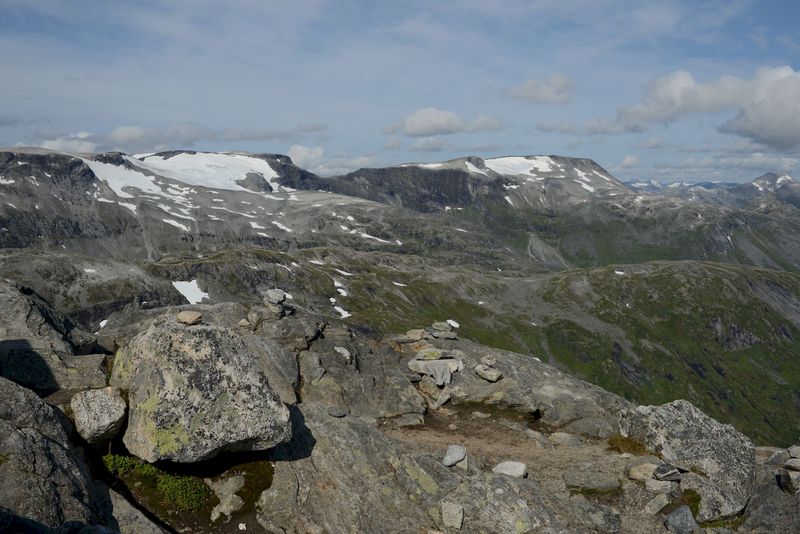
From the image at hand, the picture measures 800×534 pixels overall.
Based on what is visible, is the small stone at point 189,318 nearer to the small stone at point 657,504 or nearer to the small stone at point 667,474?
the small stone at point 657,504

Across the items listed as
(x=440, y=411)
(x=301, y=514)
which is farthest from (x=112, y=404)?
(x=440, y=411)

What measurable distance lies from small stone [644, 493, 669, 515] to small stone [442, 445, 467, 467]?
7.42 metres

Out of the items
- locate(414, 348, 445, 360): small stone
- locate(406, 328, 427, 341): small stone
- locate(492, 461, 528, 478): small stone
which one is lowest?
locate(492, 461, 528, 478): small stone

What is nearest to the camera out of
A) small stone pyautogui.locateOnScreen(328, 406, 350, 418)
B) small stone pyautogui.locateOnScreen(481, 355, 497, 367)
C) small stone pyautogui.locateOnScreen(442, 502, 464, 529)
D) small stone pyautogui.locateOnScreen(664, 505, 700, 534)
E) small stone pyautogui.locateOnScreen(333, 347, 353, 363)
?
small stone pyautogui.locateOnScreen(442, 502, 464, 529)

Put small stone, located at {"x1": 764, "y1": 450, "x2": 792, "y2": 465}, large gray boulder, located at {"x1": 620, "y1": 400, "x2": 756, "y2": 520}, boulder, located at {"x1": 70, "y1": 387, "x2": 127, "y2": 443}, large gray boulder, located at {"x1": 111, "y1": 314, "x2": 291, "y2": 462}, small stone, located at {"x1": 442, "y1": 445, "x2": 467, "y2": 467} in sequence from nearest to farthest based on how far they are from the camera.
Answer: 1. boulder, located at {"x1": 70, "y1": 387, "x2": 127, "y2": 443}
2. large gray boulder, located at {"x1": 111, "y1": 314, "x2": 291, "y2": 462}
3. small stone, located at {"x1": 442, "y1": 445, "x2": 467, "y2": 467}
4. large gray boulder, located at {"x1": 620, "y1": 400, "x2": 756, "y2": 520}
5. small stone, located at {"x1": 764, "y1": 450, "x2": 792, "y2": 465}

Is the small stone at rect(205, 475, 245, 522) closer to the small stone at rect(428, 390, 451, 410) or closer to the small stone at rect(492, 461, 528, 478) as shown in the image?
the small stone at rect(492, 461, 528, 478)

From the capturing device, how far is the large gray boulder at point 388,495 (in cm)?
1858

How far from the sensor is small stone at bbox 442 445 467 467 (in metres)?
21.6

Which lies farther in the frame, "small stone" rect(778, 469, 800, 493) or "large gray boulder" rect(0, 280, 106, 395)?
"small stone" rect(778, 469, 800, 493)

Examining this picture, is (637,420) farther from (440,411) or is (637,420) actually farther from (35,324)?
(35,324)

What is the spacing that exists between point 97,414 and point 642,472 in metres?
21.3

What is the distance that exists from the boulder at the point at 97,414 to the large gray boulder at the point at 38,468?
2.51 feet

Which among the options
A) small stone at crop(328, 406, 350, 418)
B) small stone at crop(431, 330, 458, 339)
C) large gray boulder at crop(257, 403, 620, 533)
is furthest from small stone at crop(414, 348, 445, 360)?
large gray boulder at crop(257, 403, 620, 533)

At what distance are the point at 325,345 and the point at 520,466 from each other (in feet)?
46.9
